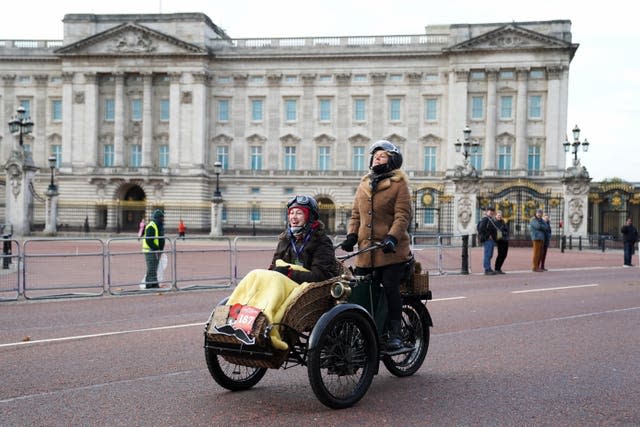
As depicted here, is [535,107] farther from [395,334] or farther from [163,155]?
[395,334]

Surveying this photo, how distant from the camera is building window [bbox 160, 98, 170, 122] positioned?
68.5 metres

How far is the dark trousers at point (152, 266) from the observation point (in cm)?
1625

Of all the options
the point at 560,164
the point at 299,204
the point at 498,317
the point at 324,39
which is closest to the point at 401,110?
the point at 324,39

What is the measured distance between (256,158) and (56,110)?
19777 millimetres

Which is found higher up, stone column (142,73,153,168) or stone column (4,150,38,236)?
stone column (142,73,153,168)

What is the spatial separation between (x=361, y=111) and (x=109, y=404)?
62.2 meters

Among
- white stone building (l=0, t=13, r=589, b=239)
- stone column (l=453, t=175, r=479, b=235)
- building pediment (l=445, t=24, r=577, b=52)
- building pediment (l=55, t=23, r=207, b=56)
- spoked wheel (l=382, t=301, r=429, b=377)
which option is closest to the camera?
spoked wheel (l=382, t=301, r=429, b=377)

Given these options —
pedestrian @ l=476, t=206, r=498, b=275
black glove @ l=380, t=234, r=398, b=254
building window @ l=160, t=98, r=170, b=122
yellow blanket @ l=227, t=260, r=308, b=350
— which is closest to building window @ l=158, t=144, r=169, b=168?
building window @ l=160, t=98, r=170, b=122

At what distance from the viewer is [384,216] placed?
717cm

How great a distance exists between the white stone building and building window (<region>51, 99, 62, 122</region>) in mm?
167

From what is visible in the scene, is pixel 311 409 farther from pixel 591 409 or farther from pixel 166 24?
pixel 166 24

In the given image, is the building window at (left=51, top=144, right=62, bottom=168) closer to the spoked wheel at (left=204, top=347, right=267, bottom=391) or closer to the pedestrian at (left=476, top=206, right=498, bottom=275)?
the pedestrian at (left=476, top=206, right=498, bottom=275)

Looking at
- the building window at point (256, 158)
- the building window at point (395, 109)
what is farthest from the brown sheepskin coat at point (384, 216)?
the building window at point (256, 158)

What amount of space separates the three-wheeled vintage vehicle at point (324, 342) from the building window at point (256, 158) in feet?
204
